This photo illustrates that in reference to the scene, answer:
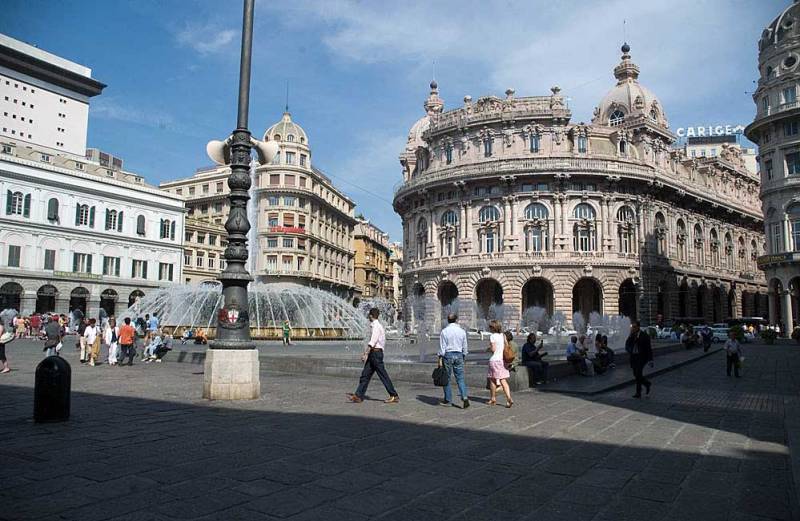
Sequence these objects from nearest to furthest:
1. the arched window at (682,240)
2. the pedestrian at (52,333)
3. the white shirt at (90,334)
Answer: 1. the pedestrian at (52,333)
2. the white shirt at (90,334)
3. the arched window at (682,240)

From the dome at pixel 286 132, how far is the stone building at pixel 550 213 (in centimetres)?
1802

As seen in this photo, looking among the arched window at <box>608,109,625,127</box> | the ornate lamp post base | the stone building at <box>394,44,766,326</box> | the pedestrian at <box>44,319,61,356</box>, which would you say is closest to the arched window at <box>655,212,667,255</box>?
the stone building at <box>394,44,766,326</box>

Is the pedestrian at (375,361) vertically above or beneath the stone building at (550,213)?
beneath

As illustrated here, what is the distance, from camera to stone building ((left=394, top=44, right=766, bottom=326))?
1927 inches

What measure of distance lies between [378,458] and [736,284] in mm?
69603

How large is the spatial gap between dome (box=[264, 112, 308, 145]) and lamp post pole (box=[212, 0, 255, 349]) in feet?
196

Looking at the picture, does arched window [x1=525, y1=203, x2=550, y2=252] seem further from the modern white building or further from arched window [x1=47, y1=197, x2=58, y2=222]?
arched window [x1=47, y1=197, x2=58, y2=222]

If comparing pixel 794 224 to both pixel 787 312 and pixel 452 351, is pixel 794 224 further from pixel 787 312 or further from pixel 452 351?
pixel 452 351

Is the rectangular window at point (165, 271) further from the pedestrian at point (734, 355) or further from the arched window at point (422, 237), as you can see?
the pedestrian at point (734, 355)

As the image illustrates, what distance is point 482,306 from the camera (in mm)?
52438

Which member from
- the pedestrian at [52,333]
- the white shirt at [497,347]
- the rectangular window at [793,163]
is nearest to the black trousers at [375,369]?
the white shirt at [497,347]

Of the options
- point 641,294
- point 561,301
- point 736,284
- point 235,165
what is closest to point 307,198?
point 561,301

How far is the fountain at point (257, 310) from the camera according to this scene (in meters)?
26.9

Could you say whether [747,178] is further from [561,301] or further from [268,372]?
[268,372]
